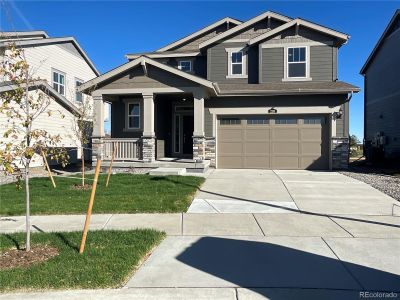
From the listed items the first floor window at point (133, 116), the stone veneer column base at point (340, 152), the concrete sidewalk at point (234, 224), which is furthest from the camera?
the first floor window at point (133, 116)

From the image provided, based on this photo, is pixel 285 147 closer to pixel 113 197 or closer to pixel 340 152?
pixel 340 152

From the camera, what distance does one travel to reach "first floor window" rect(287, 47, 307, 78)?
16.6 metres

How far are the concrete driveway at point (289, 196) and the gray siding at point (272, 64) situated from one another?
5968mm

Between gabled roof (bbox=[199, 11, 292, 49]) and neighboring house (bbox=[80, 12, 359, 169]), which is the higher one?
gabled roof (bbox=[199, 11, 292, 49])

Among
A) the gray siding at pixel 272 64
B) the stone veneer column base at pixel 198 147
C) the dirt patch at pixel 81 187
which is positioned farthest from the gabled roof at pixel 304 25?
the dirt patch at pixel 81 187

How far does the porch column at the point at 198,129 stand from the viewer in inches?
561

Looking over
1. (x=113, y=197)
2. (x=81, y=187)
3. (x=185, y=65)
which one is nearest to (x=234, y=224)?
(x=113, y=197)

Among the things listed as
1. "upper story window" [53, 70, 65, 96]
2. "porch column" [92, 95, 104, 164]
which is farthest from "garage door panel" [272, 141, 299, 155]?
"upper story window" [53, 70, 65, 96]

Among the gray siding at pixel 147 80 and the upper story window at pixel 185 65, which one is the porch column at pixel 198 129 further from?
the upper story window at pixel 185 65

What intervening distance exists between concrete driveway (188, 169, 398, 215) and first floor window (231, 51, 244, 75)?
6.82 m

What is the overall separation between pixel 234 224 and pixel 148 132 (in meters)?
8.60

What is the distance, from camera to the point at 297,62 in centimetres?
1666

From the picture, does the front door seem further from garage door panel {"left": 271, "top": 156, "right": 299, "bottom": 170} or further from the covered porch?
garage door panel {"left": 271, "top": 156, "right": 299, "bottom": 170}

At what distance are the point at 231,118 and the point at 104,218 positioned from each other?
10.3 m
